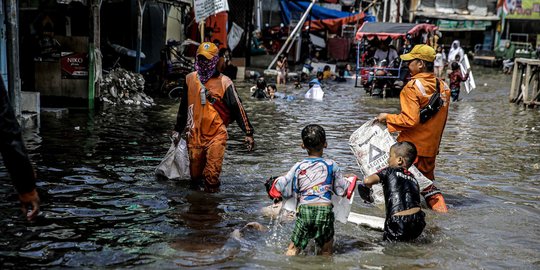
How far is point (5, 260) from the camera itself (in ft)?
15.8

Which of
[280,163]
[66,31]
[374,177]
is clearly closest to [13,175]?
[374,177]

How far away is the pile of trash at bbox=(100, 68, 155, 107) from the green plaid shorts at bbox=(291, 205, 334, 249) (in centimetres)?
1030

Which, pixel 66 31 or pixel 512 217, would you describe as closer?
pixel 512 217

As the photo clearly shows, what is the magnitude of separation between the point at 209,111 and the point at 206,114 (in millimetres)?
44

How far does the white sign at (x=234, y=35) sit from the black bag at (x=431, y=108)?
19.0 m

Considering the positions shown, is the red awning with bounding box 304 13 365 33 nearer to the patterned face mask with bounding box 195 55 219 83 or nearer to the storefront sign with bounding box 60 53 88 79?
the storefront sign with bounding box 60 53 88 79

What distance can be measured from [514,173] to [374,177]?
4375 mm

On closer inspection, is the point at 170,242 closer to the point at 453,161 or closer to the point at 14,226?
the point at 14,226

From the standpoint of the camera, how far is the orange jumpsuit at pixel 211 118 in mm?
6750

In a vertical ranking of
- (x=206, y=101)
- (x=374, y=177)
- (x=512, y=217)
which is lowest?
(x=512, y=217)

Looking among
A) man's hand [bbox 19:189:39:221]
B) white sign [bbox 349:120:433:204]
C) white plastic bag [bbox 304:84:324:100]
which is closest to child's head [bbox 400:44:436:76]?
white sign [bbox 349:120:433:204]

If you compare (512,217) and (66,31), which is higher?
(66,31)

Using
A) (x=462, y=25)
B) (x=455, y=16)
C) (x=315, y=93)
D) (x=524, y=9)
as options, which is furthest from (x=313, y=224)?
(x=524, y=9)

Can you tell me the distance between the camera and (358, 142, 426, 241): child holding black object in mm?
5359
